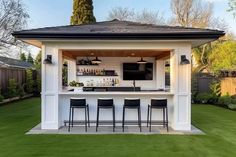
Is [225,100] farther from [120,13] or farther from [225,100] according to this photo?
[120,13]

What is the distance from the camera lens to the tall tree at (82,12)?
19484mm

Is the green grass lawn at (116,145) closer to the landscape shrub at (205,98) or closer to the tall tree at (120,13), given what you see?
the landscape shrub at (205,98)

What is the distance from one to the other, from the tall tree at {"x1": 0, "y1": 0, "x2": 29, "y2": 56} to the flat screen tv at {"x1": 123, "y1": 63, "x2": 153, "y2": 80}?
1072cm

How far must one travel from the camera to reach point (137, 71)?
525 inches

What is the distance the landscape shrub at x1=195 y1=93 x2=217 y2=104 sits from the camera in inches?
663

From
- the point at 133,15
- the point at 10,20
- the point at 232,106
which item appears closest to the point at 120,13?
the point at 133,15

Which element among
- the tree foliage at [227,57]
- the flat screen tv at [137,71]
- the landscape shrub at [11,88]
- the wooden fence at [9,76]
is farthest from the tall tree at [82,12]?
the tree foliage at [227,57]

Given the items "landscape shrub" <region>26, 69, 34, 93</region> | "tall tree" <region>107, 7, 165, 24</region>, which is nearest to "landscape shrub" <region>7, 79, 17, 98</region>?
"landscape shrub" <region>26, 69, 34, 93</region>

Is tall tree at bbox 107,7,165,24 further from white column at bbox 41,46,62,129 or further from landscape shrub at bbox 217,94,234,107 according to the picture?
white column at bbox 41,46,62,129

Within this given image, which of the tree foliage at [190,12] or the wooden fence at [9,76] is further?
the tree foliage at [190,12]

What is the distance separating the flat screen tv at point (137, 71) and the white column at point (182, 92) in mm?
4461

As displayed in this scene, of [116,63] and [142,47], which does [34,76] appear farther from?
[142,47]

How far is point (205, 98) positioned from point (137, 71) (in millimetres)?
5628

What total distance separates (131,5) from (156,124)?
21447 millimetres
